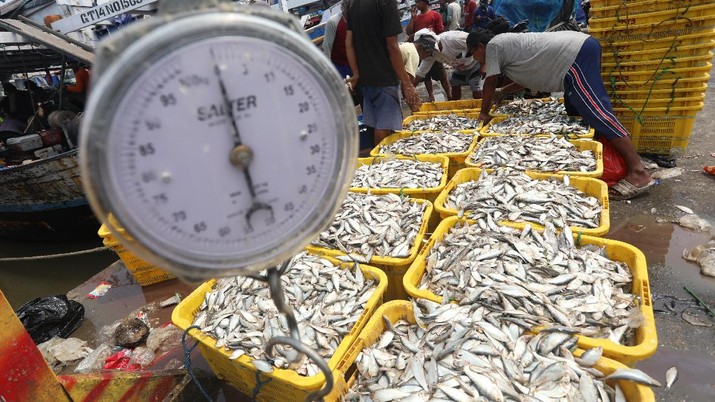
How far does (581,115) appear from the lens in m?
4.68

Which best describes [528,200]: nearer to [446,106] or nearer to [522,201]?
[522,201]

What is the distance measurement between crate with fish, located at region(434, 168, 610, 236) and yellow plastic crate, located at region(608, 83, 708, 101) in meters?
2.44

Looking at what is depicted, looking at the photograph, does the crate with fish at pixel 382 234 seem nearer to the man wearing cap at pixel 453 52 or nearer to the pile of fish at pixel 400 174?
the pile of fish at pixel 400 174

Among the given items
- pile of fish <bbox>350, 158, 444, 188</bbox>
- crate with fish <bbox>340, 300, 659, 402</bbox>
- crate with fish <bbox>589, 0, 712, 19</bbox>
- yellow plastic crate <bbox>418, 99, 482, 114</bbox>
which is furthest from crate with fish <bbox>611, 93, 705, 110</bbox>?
crate with fish <bbox>340, 300, 659, 402</bbox>

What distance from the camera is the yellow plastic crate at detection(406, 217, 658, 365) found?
182 cm

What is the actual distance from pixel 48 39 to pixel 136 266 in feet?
14.1

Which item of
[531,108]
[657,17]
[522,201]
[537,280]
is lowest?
[537,280]

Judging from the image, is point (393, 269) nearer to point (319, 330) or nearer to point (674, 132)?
point (319, 330)

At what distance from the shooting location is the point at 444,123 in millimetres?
5828

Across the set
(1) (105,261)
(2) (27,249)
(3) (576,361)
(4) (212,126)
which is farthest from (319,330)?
(2) (27,249)

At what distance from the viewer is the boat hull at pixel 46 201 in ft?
20.6

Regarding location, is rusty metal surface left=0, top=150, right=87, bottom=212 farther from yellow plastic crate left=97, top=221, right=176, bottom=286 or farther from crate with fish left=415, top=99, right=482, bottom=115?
crate with fish left=415, top=99, right=482, bottom=115

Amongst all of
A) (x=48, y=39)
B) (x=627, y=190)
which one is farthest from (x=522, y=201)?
(x=48, y=39)

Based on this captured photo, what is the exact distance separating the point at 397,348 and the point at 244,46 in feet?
5.92
